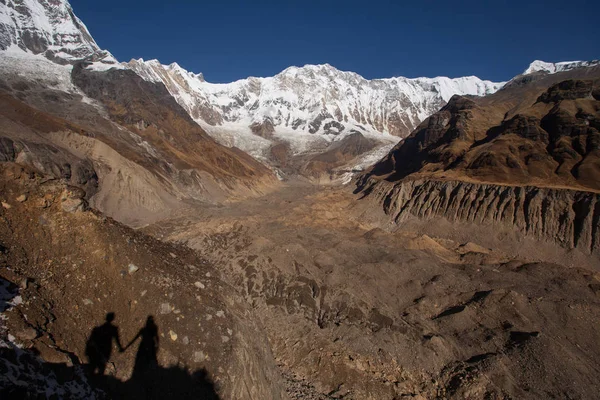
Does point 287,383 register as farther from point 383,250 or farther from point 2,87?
point 2,87

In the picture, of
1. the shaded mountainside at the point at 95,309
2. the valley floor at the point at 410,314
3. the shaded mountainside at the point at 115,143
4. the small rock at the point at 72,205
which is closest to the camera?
the shaded mountainside at the point at 95,309

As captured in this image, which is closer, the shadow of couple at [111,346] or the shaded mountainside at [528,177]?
the shadow of couple at [111,346]

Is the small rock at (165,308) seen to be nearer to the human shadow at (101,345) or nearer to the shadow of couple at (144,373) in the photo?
the shadow of couple at (144,373)

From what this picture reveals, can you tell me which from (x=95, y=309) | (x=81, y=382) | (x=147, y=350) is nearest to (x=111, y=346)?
(x=147, y=350)

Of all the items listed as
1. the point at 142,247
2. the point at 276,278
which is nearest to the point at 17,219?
the point at 142,247

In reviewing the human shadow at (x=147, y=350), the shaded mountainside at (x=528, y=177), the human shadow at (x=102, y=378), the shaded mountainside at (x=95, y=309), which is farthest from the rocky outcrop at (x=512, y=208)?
the human shadow at (x=147, y=350)

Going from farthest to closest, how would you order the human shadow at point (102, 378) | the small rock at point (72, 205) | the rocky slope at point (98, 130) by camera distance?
the rocky slope at point (98, 130), the small rock at point (72, 205), the human shadow at point (102, 378)
